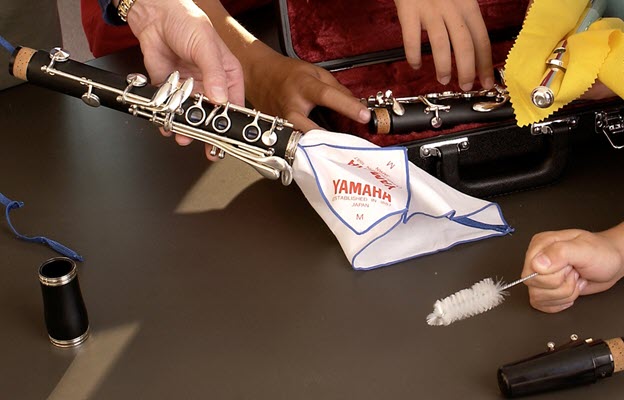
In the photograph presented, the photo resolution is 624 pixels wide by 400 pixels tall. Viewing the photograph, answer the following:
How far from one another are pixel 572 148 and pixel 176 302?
23.5 inches

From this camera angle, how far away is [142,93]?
113 cm

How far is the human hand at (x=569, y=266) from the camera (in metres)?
1.00

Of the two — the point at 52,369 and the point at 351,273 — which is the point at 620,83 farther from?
the point at 52,369

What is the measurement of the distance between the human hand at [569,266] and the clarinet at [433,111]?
0.89 feet

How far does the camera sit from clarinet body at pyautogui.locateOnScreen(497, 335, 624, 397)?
901mm

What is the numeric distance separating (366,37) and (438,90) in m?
0.18

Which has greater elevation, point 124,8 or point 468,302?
point 124,8

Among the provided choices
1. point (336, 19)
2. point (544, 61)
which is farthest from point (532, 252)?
point (336, 19)

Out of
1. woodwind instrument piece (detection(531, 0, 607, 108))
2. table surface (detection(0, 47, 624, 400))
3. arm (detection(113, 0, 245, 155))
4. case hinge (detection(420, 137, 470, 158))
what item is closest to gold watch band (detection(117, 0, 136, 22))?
arm (detection(113, 0, 245, 155))

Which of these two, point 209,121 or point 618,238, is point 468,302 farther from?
point 209,121

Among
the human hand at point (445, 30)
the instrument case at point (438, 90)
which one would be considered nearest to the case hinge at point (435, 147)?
the instrument case at point (438, 90)

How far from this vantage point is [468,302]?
1020mm

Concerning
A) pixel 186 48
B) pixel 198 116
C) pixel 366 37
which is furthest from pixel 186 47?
pixel 366 37

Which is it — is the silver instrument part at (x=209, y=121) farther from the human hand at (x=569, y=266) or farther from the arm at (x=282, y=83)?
the human hand at (x=569, y=266)
